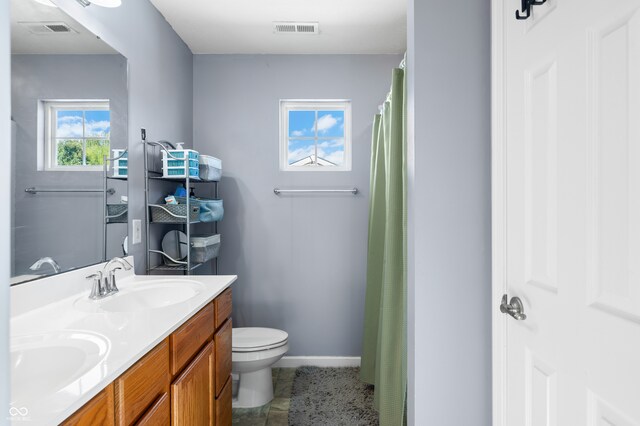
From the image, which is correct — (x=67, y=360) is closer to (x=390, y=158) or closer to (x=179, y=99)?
(x=390, y=158)

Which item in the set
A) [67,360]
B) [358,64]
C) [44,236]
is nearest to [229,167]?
[358,64]

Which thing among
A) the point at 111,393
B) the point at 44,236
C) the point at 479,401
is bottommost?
the point at 479,401

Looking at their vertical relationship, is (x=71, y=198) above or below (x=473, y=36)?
below

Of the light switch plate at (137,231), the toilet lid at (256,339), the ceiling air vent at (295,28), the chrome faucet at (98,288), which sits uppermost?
the ceiling air vent at (295,28)

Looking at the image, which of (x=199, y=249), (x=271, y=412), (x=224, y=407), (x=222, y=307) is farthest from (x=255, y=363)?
(x=199, y=249)

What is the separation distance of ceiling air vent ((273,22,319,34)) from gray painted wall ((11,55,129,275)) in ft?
3.38

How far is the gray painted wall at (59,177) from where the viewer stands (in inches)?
45.9

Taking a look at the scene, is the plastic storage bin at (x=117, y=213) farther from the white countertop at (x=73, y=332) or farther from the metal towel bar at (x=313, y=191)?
the metal towel bar at (x=313, y=191)

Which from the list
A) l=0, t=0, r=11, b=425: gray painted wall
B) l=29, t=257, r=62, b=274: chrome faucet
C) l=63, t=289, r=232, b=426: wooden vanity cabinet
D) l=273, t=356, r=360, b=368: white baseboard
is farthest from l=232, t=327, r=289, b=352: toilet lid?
l=0, t=0, r=11, b=425: gray painted wall

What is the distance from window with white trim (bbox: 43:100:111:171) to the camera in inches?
49.9

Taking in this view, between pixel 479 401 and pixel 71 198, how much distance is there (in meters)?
1.66

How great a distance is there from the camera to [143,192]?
6.38ft
